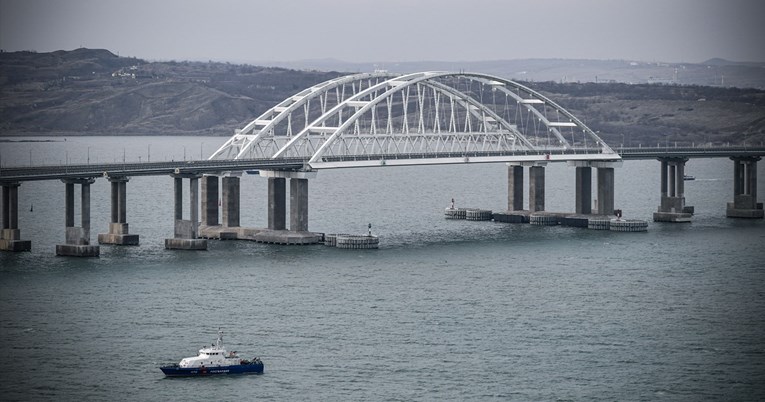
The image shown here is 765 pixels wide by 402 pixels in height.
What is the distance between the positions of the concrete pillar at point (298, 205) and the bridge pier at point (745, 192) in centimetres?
5316

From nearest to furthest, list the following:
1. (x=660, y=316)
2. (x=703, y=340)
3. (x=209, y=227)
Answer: (x=703, y=340) < (x=660, y=316) < (x=209, y=227)

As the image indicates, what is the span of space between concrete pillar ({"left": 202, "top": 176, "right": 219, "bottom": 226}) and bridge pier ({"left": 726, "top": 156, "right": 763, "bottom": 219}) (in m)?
58.3

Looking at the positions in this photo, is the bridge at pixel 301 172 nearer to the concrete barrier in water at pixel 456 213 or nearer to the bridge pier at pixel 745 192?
the bridge pier at pixel 745 192

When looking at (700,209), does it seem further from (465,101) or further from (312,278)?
(312,278)

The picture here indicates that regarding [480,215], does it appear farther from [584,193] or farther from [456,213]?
[584,193]

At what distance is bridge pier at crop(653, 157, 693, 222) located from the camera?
151500mm

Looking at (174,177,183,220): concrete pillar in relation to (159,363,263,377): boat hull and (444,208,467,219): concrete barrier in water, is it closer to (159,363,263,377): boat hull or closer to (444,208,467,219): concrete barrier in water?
(444,208,467,219): concrete barrier in water

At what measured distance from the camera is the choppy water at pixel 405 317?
2854 inches

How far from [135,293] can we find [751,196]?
274 feet

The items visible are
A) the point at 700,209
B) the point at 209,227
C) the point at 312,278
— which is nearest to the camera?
the point at 312,278

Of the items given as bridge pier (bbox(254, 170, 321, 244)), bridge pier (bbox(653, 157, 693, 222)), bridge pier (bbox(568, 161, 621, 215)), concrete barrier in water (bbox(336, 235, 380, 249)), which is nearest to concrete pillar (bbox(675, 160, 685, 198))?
bridge pier (bbox(653, 157, 693, 222))

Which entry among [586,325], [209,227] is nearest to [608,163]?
[209,227]

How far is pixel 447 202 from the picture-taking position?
178875 millimetres

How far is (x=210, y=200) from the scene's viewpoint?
12838cm
